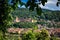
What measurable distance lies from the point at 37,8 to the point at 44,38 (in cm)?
2017

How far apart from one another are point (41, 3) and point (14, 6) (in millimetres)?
548

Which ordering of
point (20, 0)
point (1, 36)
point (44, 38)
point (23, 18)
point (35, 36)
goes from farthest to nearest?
point (23, 18), point (35, 36), point (44, 38), point (1, 36), point (20, 0)

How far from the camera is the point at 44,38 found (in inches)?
942

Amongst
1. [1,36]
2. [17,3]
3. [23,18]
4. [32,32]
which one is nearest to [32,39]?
[32,32]

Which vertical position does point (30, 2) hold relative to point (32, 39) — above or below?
above

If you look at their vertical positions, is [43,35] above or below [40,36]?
above

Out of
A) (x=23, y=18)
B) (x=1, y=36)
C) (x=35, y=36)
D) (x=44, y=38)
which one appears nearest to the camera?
(x=1, y=36)

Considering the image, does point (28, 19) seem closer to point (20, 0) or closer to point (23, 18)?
point (23, 18)

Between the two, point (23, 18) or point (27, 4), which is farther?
point (23, 18)

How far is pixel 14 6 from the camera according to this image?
4.18m

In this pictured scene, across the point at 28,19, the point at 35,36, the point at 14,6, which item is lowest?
the point at 28,19

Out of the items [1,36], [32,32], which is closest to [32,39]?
[32,32]

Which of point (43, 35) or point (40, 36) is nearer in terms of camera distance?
point (43, 35)

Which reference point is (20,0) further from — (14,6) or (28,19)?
(28,19)
